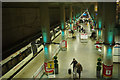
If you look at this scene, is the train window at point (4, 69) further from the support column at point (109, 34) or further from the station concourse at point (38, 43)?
the support column at point (109, 34)

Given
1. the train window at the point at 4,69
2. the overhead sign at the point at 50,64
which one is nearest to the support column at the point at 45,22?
the overhead sign at the point at 50,64

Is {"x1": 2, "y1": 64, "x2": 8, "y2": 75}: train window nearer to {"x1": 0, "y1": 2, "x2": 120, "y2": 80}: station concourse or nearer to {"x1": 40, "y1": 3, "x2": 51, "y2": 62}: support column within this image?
{"x1": 0, "y1": 2, "x2": 120, "y2": 80}: station concourse

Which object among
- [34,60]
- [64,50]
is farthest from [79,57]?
[34,60]

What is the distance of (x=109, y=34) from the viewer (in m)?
8.70

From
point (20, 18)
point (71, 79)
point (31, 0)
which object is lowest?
point (71, 79)

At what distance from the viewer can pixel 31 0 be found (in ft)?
27.1

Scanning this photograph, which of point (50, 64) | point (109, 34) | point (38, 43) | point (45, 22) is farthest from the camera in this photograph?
point (38, 43)

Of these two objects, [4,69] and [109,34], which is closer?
[4,69]

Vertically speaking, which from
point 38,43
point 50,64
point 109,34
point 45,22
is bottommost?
point 50,64

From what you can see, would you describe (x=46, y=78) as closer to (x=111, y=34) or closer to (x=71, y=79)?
(x=71, y=79)

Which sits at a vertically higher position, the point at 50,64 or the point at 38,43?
the point at 38,43

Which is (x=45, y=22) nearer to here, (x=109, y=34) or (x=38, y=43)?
(x=38, y=43)

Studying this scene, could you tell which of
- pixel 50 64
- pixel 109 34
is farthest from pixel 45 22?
pixel 109 34

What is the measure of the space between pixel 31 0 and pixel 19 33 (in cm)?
208
